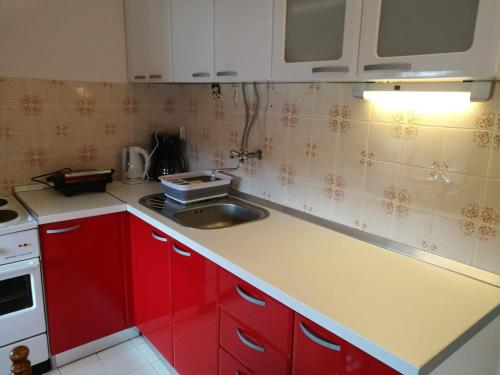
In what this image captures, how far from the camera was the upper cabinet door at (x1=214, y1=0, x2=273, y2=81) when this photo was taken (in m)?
1.45

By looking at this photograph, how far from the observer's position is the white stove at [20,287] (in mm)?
1727

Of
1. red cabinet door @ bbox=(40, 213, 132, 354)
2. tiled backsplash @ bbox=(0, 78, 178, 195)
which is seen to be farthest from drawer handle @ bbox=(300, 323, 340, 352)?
tiled backsplash @ bbox=(0, 78, 178, 195)

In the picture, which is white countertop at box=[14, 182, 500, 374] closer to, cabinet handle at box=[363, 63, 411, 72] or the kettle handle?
cabinet handle at box=[363, 63, 411, 72]

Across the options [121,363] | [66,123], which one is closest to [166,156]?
[66,123]

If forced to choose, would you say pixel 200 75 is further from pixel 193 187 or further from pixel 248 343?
pixel 248 343

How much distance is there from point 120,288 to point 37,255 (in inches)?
19.3

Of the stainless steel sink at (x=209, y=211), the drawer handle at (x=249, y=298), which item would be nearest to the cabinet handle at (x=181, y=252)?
the stainless steel sink at (x=209, y=211)

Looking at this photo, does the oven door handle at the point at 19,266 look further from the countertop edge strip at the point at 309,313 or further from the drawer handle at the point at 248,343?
the drawer handle at the point at 248,343

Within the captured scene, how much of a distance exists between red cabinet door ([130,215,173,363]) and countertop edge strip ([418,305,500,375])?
3.79 feet

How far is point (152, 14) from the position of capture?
2.11m

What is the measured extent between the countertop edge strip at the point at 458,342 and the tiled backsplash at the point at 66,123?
2.17 m

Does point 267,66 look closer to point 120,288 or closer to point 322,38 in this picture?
point 322,38

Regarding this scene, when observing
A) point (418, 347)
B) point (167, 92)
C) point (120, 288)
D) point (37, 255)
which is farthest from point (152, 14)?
point (418, 347)

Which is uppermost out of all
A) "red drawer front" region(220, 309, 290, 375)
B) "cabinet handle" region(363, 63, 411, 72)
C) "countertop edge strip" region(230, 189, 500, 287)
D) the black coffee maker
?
"cabinet handle" region(363, 63, 411, 72)
